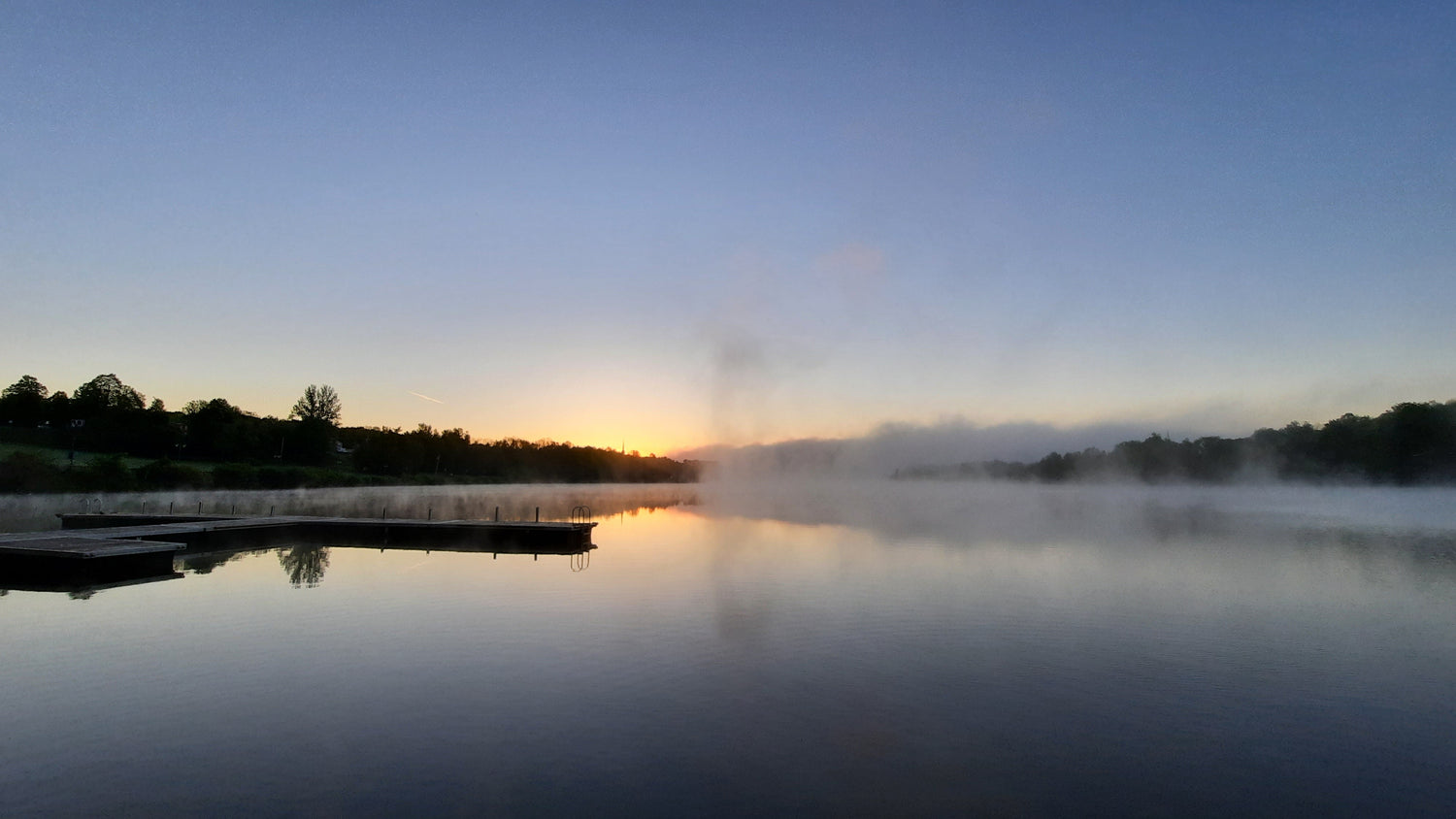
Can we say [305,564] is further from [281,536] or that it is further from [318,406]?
[318,406]

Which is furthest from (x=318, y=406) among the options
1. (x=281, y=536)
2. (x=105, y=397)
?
(x=281, y=536)

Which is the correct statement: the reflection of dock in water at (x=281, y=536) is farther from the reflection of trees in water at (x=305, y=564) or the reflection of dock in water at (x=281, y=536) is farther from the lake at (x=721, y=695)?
the lake at (x=721, y=695)

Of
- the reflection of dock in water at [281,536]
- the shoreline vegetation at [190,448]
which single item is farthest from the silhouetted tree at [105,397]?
the reflection of dock in water at [281,536]

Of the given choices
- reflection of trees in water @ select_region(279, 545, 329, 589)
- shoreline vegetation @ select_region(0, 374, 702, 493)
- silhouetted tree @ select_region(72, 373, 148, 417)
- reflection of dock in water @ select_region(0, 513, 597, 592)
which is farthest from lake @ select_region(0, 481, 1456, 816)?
silhouetted tree @ select_region(72, 373, 148, 417)

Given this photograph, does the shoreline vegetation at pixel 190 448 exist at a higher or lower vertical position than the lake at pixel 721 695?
higher

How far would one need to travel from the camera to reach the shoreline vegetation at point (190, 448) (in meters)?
50.2

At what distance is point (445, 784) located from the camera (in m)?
7.82

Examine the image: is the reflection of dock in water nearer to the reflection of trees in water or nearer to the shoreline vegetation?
the reflection of trees in water

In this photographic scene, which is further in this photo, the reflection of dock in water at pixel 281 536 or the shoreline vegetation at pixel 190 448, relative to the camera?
the shoreline vegetation at pixel 190 448

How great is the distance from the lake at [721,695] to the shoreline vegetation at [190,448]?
36.2 metres

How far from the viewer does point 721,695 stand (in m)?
11.1

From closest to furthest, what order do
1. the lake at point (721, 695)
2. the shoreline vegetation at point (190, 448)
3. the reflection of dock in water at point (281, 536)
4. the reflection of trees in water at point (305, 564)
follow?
the lake at point (721, 695), the reflection of trees in water at point (305, 564), the reflection of dock in water at point (281, 536), the shoreline vegetation at point (190, 448)

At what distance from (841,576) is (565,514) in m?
32.0

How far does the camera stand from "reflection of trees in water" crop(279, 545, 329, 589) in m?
20.6
